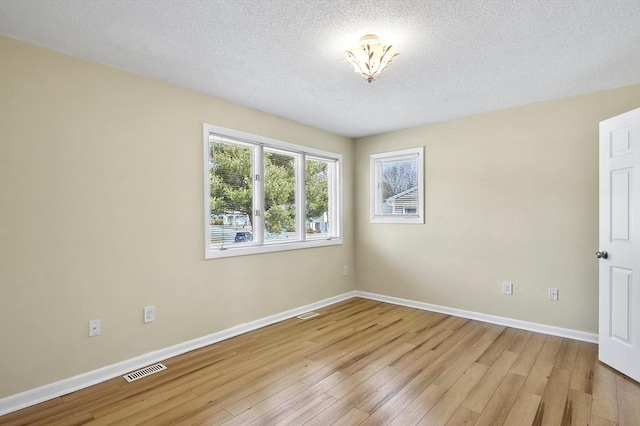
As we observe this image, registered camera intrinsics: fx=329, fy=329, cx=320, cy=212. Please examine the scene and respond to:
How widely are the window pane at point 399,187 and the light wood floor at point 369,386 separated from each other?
5.99ft

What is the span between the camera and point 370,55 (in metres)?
2.25

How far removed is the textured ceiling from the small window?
128cm

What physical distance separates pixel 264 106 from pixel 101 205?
189 cm

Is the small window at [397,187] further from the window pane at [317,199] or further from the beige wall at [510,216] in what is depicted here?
the window pane at [317,199]

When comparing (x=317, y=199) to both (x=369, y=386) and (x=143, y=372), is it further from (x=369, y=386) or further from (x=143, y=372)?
(x=143, y=372)

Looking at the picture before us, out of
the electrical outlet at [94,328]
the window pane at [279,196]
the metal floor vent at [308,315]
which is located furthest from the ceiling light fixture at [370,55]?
the metal floor vent at [308,315]

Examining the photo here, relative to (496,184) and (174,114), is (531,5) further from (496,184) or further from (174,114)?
(174,114)

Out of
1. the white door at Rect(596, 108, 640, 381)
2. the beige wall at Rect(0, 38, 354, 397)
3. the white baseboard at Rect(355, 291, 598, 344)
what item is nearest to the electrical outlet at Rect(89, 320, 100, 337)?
→ the beige wall at Rect(0, 38, 354, 397)

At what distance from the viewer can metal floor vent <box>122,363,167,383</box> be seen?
2.58 m

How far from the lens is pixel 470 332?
3547 millimetres

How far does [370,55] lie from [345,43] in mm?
214

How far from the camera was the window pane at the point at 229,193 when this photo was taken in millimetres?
3420

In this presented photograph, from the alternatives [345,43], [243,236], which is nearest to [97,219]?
[243,236]

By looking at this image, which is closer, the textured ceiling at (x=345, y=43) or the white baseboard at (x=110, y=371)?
the textured ceiling at (x=345, y=43)
